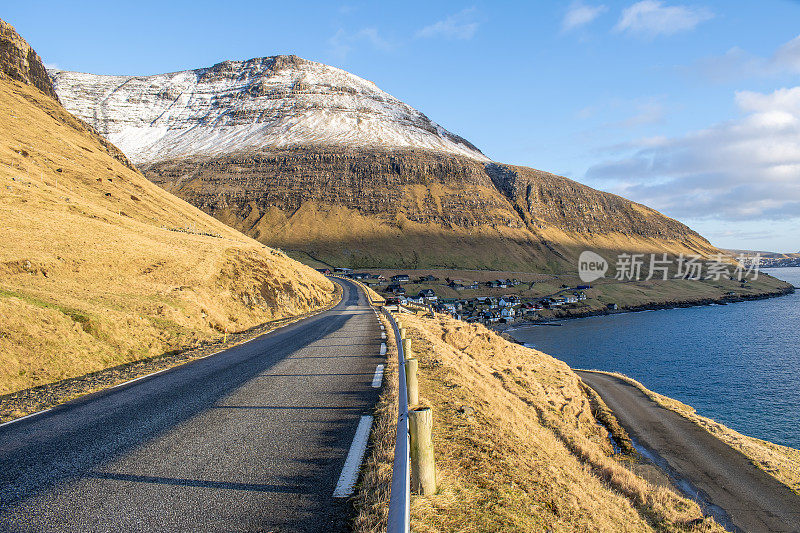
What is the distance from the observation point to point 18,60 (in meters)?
78.4

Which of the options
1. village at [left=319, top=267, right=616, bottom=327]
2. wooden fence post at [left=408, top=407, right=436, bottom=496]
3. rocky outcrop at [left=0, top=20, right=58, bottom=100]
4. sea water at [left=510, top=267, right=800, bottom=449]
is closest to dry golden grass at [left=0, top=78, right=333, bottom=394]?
wooden fence post at [left=408, top=407, right=436, bottom=496]

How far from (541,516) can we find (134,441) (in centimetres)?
593

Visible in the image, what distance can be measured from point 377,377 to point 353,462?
16.2 ft

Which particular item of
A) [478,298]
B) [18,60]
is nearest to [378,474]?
[478,298]

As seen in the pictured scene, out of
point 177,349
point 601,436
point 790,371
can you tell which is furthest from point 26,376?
point 790,371

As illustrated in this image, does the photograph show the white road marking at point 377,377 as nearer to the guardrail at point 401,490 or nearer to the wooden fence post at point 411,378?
the wooden fence post at point 411,378

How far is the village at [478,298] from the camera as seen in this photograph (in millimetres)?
95562

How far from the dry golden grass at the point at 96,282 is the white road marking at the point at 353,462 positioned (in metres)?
9.69

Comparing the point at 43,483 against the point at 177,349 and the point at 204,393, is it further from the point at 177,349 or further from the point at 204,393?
the point at 177,349

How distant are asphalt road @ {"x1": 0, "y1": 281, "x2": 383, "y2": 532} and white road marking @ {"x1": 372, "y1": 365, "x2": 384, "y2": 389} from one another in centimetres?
19

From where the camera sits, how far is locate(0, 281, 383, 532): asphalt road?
4.01 m

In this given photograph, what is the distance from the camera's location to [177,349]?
15492mm

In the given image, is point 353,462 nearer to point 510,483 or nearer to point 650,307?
point 510,483

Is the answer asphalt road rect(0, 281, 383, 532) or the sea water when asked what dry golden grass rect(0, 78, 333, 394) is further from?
the sea water
